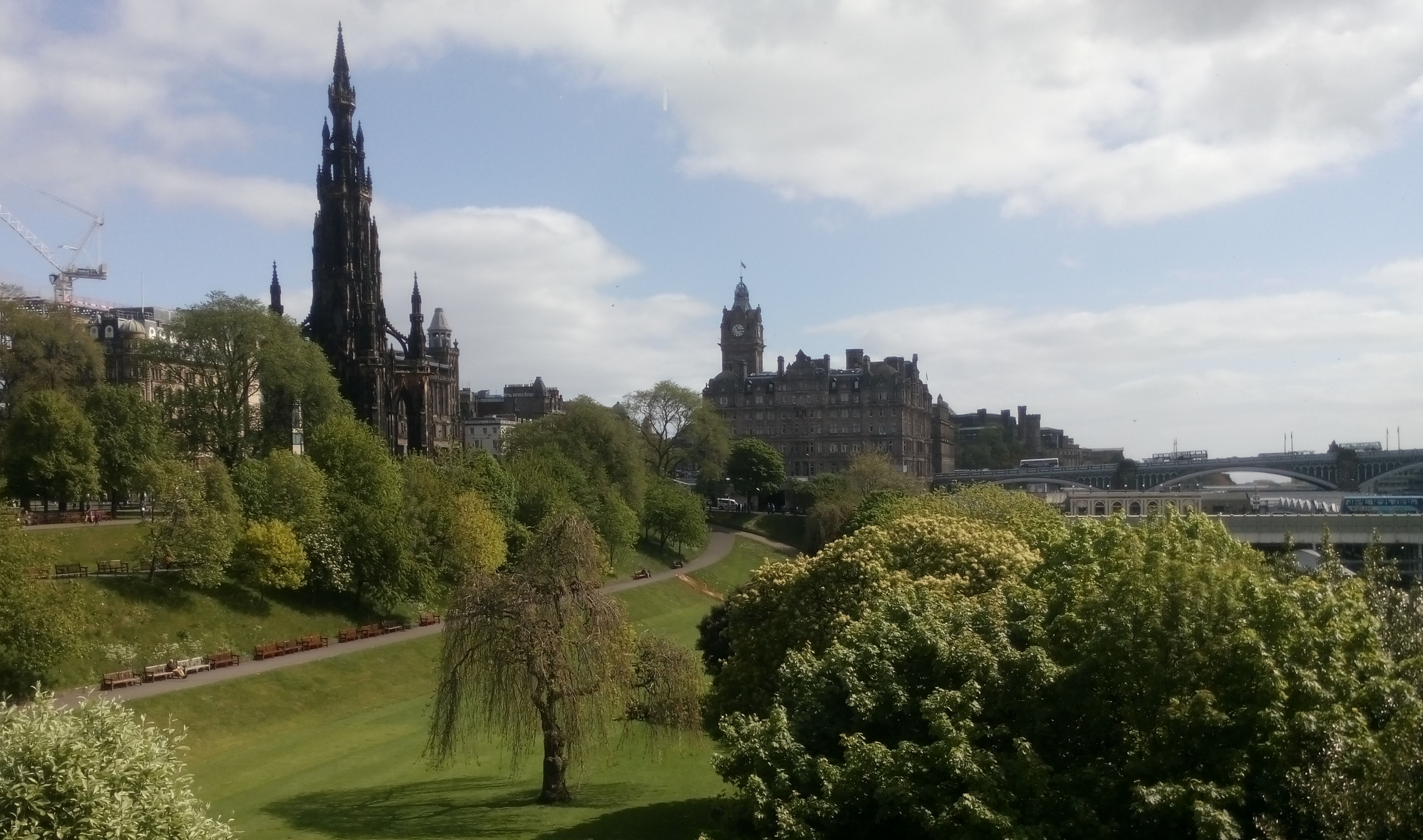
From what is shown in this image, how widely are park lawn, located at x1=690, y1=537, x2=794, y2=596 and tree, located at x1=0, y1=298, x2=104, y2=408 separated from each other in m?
43.2

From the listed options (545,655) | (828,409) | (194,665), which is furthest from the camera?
(828,409)

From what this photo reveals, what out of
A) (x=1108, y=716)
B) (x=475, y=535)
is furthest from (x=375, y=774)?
(x=475, y=535)

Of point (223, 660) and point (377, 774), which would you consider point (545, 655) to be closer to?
point (377, 774)

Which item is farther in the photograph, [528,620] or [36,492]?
[36,492]

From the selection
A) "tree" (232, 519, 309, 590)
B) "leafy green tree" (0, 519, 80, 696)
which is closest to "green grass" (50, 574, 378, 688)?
"tree" (232, 519, 309, 590)

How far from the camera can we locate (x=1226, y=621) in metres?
18.9

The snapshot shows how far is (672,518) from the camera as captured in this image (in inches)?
3809

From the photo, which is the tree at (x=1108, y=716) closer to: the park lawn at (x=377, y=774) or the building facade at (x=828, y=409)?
the park lawn at (x=377, y=774)

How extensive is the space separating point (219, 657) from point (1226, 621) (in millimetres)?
41755

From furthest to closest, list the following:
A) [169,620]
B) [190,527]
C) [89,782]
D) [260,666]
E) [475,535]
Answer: [475,535]
[190,527]
[169,620]
[260,666]
[89,782]

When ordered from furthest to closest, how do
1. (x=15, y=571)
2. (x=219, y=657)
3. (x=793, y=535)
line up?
1. (x=793, y=535)
2. (x=219, y=657)
3. (x=15, y=571)

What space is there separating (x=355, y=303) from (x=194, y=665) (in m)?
50.2

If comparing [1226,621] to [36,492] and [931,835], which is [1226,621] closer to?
[931,835]

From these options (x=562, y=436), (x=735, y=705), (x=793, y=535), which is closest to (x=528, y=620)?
(x=735, y=705)
